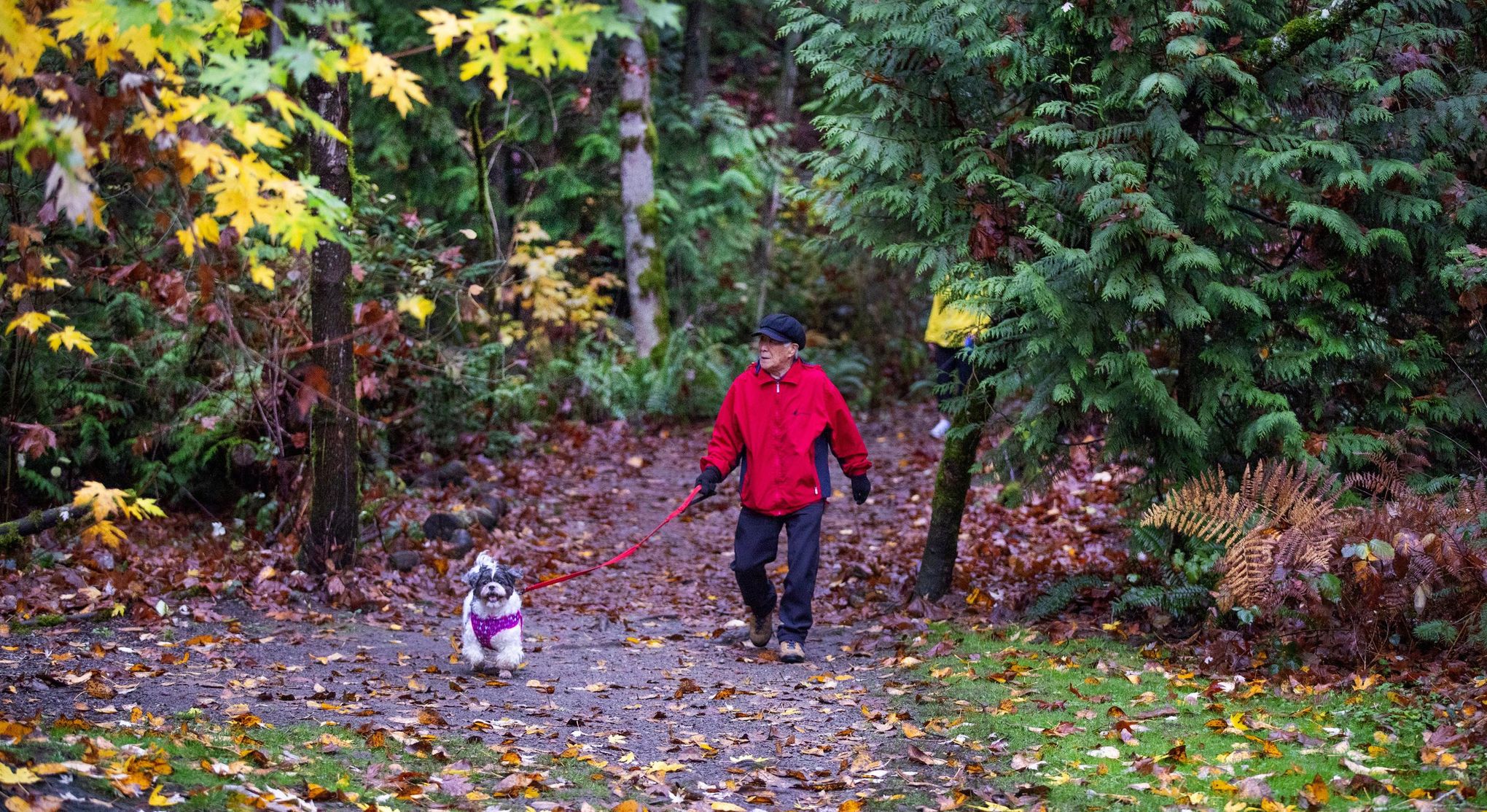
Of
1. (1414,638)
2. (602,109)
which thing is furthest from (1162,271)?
(602,109)

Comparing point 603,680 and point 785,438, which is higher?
point 785,438

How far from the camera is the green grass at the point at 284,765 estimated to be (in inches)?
170

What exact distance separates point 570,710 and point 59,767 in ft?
9.40

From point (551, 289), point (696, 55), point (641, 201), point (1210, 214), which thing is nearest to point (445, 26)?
point (1210, 214)

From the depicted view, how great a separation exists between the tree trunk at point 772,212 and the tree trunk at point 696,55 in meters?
1.47

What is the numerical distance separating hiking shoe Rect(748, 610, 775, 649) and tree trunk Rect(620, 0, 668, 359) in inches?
379


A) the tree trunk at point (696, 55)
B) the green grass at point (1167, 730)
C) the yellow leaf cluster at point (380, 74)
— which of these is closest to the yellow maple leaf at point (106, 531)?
the yellow leaf cluster at point (380, 74)

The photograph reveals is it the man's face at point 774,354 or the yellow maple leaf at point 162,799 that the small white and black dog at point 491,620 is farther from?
the yellow maple leaf at point 162,799

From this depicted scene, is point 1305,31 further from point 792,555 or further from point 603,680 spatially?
point 603,680

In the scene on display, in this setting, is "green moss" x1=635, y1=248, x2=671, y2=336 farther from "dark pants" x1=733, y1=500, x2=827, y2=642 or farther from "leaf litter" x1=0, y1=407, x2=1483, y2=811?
"dark pants" x1=733, y1=500, x2=827, y2=642

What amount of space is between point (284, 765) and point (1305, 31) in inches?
267

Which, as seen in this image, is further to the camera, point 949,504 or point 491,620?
point 949,504

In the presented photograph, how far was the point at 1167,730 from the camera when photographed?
19.0 feet

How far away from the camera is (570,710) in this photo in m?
6.62
